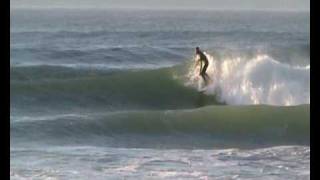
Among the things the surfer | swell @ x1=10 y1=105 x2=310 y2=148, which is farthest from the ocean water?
the surfer

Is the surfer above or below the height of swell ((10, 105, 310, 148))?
above

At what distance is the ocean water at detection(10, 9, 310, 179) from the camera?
219 inches

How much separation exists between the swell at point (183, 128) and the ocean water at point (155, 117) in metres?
0.02

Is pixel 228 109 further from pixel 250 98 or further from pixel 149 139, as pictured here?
pixel 149 139

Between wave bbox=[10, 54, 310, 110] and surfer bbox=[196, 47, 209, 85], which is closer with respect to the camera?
wave bbox=[10, 54, 310, 110]

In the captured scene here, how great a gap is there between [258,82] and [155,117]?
8.48 feet

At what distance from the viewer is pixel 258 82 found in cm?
1088

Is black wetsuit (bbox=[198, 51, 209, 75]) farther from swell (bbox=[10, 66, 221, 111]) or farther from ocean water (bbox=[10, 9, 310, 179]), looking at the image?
swell (bbox=[10, 66, 221, 111])

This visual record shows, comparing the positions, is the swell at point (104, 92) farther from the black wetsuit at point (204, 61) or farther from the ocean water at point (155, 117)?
the black wetsuit at point (204, 61)

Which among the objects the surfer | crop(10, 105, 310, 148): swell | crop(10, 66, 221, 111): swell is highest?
the surfer

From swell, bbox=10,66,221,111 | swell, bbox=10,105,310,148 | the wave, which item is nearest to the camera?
swell, bbox=10,105,310,148

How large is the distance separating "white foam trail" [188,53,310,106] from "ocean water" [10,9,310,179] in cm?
2

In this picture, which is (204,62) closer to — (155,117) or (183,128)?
(155,117)

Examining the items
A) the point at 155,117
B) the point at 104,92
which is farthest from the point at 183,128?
the point at 104,92
